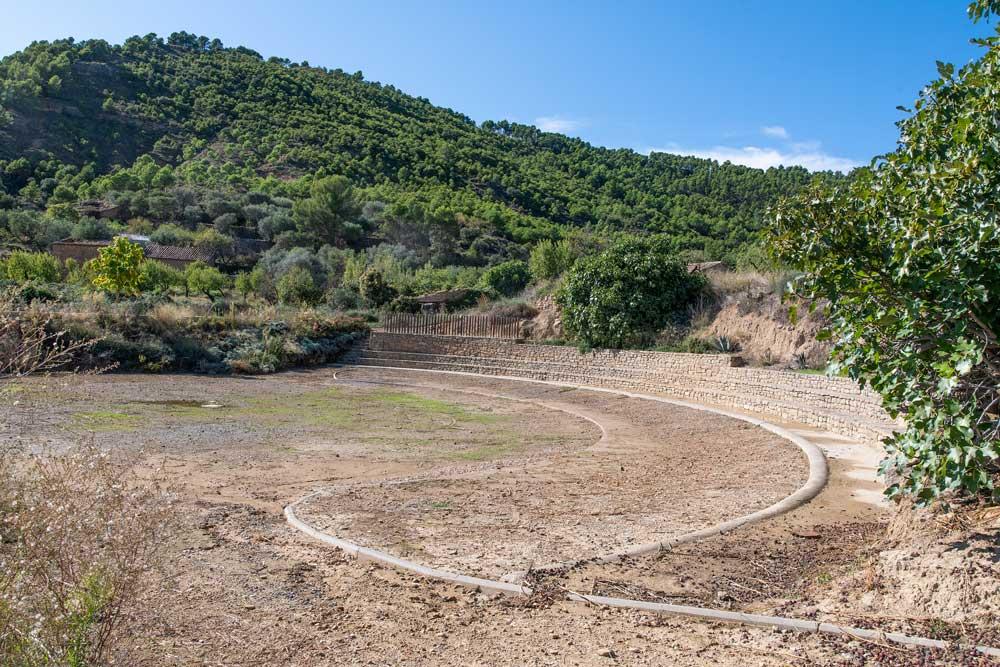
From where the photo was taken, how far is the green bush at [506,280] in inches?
1492

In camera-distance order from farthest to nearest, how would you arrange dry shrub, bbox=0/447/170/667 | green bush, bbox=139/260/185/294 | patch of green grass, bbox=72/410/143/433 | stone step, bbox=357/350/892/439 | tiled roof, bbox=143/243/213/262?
tiled roof, bbox=143/243/213/262 → green bush, bbox=139/260/185/294 → patch of green grass, bbox=72/410/143/433 → stone step, bbox=357/350/892/439 → dry shrub, bbox=0/447/170/667

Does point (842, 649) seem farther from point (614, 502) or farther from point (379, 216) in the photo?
point (379, 216)

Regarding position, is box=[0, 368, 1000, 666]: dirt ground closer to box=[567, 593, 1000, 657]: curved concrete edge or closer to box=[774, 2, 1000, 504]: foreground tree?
box=[567, 593, 1000, 657]: curved concrete edge

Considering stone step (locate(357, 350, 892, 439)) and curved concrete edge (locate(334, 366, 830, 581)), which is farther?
stone step (locate(357, 350, 892, 439))

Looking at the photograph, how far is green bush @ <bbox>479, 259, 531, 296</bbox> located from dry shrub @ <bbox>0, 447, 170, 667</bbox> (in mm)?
33385

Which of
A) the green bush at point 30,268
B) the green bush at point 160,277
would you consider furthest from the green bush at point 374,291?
the green bush at point 30,268

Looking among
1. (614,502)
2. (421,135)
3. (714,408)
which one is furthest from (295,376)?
(421,135)

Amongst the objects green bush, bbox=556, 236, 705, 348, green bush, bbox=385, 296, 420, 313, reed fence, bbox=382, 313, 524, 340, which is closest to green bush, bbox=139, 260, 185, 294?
green bush, bbox=385, 296, 420, 313

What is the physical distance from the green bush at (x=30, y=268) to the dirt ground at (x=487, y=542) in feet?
101

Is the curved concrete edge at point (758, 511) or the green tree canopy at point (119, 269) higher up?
the green tree canopy at point (119, 269)

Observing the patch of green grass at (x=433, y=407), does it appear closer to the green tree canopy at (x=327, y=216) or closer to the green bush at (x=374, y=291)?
the green bush at (x=374, y=291)

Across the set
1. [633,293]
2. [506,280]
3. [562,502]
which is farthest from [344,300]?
[562,502]

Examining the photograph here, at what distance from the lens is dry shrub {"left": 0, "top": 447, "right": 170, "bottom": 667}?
11.2 ft

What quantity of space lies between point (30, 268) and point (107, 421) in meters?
32.5
